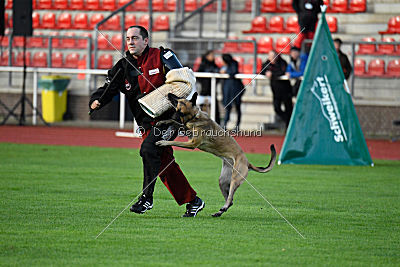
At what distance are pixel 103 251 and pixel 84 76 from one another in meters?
17.2

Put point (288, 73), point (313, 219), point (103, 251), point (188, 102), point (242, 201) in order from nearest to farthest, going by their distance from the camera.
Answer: point (103, 251) < point (188, 102) < point (313, 219) < point (242, 201) < point (288, 73)

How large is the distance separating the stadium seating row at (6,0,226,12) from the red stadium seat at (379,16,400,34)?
511 cm

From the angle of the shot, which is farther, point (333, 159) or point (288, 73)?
point (288, 73)

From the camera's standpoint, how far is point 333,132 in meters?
13.0

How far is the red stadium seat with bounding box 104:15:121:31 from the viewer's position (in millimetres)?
23141

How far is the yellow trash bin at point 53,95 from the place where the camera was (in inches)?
885

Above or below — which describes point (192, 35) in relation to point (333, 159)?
above

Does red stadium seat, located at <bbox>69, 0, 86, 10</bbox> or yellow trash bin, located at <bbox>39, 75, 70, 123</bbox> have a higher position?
red stadium seat, located at <bbox>69, 0, 86, 10</bbox>

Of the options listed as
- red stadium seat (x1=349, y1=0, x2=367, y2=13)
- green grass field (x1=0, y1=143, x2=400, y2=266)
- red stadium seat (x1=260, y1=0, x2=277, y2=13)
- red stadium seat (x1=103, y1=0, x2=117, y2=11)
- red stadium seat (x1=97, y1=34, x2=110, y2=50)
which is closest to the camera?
green grass field (x1=0, y1=143, x2=400, y2=266)

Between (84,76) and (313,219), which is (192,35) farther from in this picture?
(313,219)

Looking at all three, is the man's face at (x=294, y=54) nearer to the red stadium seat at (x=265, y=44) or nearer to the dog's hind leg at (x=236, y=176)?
the red stadium seat at (x=265, y=44)

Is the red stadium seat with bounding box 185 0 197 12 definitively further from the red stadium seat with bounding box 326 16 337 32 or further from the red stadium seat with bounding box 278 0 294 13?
the red stadium seat with bounding box 326 16 337 32

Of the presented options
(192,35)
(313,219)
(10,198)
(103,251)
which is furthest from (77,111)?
(103,251)

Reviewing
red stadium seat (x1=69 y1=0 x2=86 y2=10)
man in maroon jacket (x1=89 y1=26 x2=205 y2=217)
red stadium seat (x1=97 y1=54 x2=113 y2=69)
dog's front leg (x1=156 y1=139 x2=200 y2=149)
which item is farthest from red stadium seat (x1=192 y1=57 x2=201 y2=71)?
dog's front leg (x1=156 y1=139 x2=200 y2=149)
